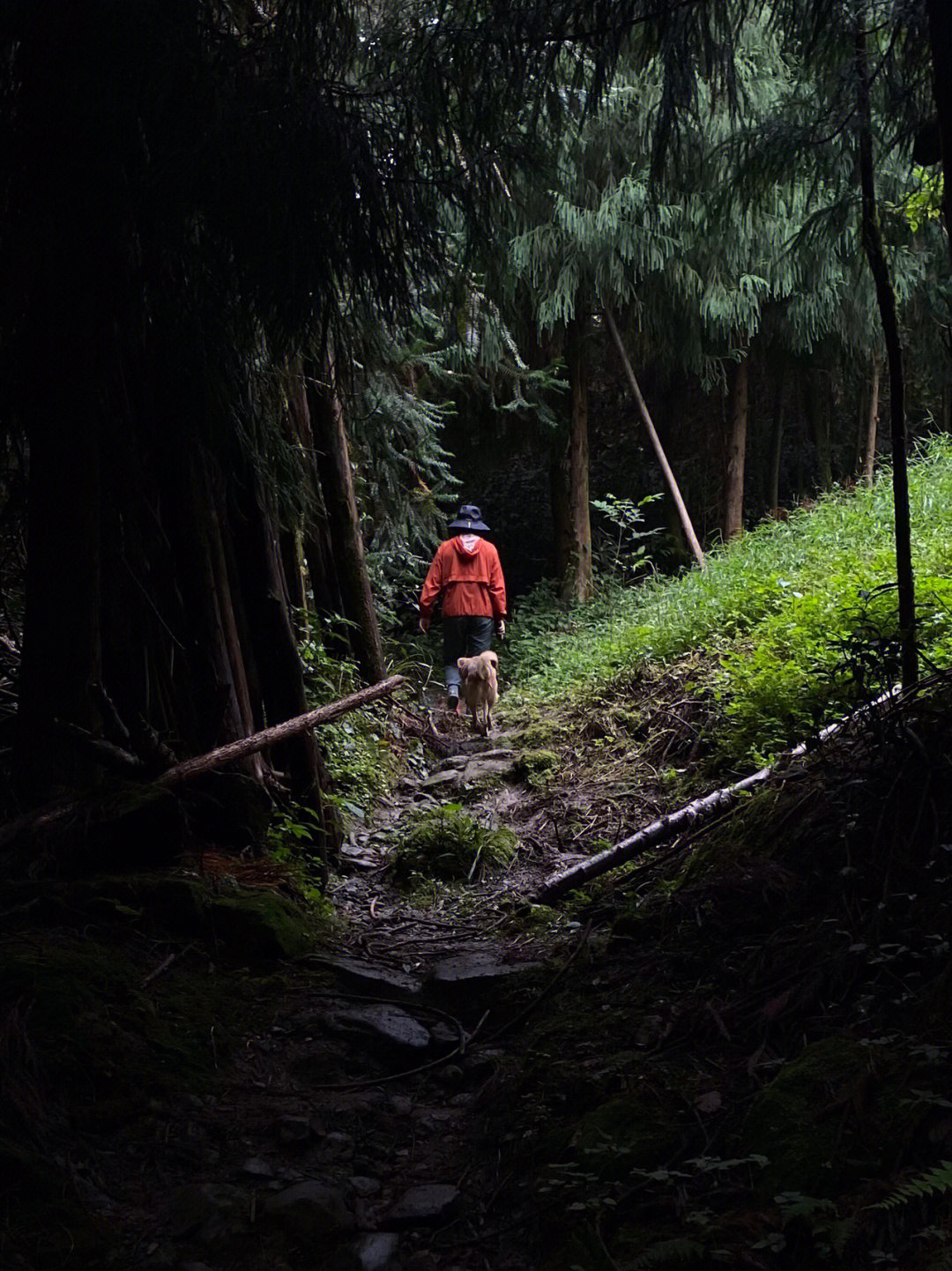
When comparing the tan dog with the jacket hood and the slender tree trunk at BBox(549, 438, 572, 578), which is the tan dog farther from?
the slender tree trunk at BBox(549, 438, 572, 578)

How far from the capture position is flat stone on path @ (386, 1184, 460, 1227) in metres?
2.69

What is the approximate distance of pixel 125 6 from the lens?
401cm

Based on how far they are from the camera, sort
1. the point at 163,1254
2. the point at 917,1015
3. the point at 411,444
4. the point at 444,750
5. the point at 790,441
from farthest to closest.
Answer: the point at 790,441
the point at 411,444
the point at 444,750
the point at 917,1015
the point at 163,1254

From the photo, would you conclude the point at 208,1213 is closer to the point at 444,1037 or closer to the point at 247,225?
the point at 444,1037

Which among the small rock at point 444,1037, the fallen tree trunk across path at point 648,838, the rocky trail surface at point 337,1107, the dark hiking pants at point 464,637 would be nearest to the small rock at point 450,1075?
the rocky trail surface at point 337,1107

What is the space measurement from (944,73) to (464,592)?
790 cm

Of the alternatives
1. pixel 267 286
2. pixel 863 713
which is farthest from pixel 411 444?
pixel 863 713

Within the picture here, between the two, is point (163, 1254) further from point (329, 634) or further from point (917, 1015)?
point (329, 634)

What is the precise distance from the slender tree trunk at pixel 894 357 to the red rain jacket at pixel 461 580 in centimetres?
679

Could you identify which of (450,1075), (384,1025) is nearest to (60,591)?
(384,1025)

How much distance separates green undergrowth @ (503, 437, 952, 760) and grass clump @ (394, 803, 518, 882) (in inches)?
62.5

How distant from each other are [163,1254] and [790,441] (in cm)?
1781

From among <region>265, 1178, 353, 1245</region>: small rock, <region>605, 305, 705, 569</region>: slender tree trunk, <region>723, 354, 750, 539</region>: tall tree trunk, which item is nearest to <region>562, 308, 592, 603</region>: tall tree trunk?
<region>605, 305, 705, 569</region>: slender tree trunk

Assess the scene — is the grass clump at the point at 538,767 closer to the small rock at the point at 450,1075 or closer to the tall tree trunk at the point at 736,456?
the small rock at the point at 450,1075
